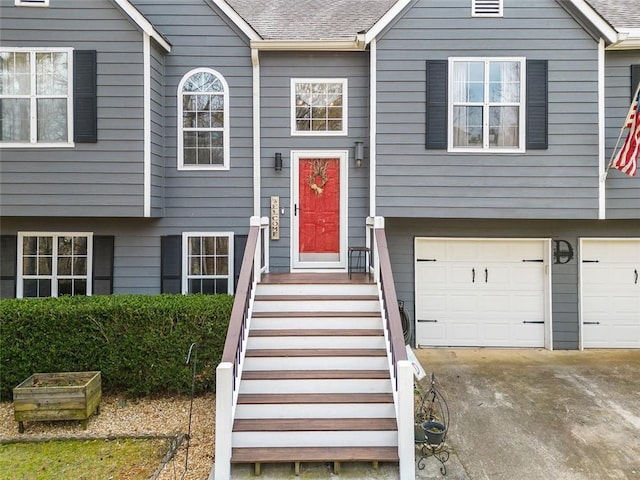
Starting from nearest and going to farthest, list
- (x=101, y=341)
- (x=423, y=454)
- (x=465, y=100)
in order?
(x=423, y=454), (x=101, y=341), (x=465, y=100)

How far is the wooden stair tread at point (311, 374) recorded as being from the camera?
175 inches

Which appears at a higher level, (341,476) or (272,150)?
(272,150)

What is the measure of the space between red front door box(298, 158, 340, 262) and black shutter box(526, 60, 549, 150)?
129 inches

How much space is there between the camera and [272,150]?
23.8 feet

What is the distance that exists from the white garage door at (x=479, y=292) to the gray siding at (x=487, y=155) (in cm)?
112

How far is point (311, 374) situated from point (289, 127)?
444 cm

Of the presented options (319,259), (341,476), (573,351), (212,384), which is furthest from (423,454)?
(573,351)

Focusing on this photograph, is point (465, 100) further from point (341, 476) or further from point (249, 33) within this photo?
point (341, 476)

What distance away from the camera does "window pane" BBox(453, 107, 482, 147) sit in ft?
22.2

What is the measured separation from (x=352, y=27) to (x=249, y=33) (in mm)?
Answer: 1939

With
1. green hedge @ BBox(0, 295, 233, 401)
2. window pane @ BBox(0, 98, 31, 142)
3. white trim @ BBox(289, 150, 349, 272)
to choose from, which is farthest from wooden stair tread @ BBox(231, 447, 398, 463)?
window pane @ BBox(0, 98, 31, 142)

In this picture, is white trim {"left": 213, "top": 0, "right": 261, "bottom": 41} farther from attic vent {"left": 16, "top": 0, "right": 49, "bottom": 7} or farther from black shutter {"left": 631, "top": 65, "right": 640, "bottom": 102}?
black shutter {"left": 631, "top": 65, "right": 640, "bottom": 102}

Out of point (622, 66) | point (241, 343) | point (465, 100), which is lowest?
point (241, 343)

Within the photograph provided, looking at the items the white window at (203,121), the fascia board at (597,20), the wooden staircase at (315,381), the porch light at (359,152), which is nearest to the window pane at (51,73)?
the white window at (203,121)
